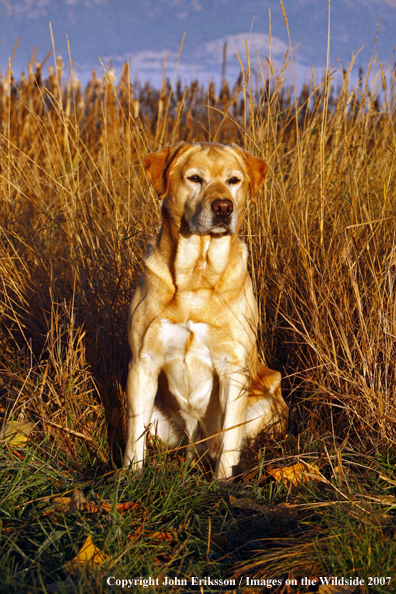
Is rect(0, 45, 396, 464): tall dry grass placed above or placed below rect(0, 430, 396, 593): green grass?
above

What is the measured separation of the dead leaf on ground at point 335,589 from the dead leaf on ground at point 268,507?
1.27 feet

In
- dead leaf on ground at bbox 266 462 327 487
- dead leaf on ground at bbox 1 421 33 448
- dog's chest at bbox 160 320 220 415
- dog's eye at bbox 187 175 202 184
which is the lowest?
dead leaf on ground at bbox 266 462 327 487

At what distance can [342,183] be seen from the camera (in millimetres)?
3537

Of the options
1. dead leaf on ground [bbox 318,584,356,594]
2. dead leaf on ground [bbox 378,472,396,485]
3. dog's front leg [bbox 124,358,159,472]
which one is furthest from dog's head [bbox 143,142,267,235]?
dead leaf on ground [bbox 318,584,356,594]

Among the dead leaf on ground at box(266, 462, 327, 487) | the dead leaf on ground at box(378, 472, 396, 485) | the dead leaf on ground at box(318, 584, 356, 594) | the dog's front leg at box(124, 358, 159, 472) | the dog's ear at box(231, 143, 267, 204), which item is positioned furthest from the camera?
the dog's ear at box(231, 143, 267, 204)

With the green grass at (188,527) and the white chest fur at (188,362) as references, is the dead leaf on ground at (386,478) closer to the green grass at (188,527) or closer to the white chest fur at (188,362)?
the green grass at (188,527)

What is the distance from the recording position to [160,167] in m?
2.47

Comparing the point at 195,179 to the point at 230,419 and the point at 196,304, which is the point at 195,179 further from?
the point at 230,419

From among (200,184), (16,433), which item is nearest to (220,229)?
(200,184)

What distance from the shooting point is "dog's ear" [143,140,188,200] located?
244 cm

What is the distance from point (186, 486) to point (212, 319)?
2.42 ft

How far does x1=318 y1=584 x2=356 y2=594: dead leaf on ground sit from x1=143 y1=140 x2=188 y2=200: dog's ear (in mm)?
1714

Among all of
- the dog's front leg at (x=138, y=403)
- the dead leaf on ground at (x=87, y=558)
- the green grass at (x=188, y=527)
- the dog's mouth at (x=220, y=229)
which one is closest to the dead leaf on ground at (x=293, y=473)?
the green grass at (x=188, y=527)

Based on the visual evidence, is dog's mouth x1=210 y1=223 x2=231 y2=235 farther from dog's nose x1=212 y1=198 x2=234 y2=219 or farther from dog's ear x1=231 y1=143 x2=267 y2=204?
dog's ear x1=231 y1=143 x2=267 y2=204
